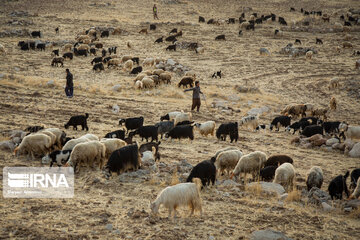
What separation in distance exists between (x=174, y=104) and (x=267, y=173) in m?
8.36

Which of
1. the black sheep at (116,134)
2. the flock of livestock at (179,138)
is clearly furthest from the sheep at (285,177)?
the black sheep at (116,134)

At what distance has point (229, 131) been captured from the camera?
12.5 meters

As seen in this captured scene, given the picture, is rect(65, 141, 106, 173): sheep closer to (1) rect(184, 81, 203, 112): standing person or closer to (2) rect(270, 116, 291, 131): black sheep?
(1) rect(184, 81, 203, 112): standing person

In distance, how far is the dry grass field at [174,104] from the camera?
251 inches

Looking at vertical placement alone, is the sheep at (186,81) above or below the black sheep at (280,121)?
above

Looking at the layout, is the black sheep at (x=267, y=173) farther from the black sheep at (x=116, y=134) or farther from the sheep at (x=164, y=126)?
the sheep at (x=164, y=126)

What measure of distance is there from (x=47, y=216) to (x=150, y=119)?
8189 mm

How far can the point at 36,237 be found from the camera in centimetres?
571

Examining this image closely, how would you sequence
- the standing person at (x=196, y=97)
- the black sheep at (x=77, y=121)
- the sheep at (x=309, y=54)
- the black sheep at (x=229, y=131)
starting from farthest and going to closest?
the sheep at (x=309, y=54)
the standing person at (x=196, y=97)
the black sheep at (x=229, y=131)
the black sheep at (x=77, y=121)

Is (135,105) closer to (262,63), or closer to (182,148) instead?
(182,148)

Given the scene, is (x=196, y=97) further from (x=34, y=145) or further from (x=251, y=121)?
(x=34, y=145)

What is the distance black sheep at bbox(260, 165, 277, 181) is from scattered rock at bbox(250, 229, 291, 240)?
121 inches

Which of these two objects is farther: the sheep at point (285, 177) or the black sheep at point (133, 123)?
the black sheep at point (133, 123)

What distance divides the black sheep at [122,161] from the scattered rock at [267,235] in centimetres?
353
